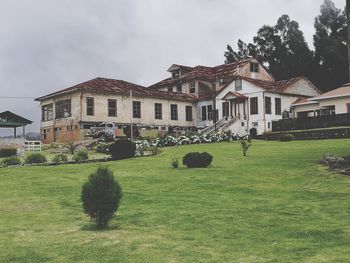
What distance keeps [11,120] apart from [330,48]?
144ft

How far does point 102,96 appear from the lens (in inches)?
1932

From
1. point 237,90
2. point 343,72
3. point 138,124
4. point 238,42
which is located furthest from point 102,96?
point 238,42

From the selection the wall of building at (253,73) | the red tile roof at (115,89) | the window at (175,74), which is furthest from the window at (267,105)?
the window at (175,74)

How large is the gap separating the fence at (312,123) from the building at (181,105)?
3827 millimetres

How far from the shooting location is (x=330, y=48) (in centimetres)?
6456

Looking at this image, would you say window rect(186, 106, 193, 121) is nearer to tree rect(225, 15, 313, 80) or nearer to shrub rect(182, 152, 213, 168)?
tree rect(225, 15, 313, 80)

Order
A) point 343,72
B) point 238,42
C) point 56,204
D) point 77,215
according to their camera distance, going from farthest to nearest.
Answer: point 238,42 < point 343,72 < point 56,204 < point 77,215

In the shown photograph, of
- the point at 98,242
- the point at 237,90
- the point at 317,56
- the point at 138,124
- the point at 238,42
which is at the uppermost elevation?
the point at 238,42

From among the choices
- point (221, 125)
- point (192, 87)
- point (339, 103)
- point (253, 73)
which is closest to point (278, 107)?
point (221, 125)

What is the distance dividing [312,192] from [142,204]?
198 inches

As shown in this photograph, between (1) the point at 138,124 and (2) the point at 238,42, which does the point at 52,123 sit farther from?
(2) the point at 238,42

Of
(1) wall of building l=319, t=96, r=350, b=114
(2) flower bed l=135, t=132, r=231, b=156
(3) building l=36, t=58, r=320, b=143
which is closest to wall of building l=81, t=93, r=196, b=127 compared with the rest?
(3) building l=36, t=58, r=320, b=143

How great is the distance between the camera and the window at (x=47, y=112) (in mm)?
52419

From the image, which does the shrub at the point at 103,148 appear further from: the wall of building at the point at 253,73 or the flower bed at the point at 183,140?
the wall of building at the point at 253,73
